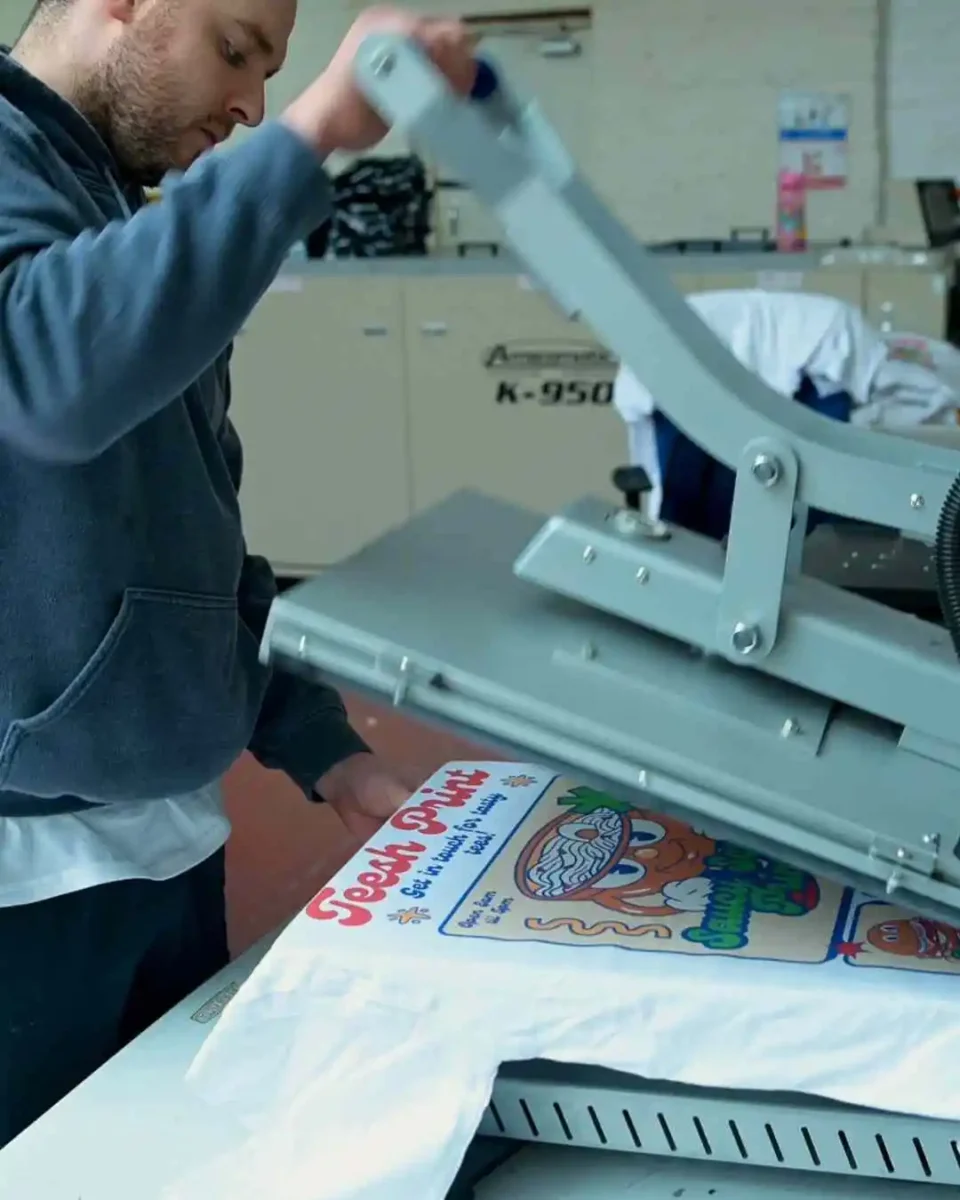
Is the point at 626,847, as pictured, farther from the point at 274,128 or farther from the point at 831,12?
the point at 831,12

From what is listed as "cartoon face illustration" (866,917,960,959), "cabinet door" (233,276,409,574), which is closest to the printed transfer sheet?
"cartoon face illustration" (866,917,960,959)

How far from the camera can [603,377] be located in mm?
3545

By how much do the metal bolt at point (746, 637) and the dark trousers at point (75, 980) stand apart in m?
0.42

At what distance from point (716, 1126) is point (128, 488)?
41cm

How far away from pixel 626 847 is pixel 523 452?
9.66 ft

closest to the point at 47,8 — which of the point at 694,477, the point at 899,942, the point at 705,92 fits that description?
the point at 899,942

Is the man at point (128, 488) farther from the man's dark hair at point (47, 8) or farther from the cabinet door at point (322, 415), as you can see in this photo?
the cabinet door at point (322, 415)

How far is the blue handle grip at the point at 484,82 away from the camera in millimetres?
628

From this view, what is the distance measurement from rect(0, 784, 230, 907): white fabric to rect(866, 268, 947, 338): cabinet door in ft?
8.77

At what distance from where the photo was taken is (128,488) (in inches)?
28.8

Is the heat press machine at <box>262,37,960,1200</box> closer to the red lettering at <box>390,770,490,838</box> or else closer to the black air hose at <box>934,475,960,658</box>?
→ the black air hose at <box>934,475,960,658</box>

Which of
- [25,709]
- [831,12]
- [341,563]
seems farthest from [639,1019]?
[831,12]

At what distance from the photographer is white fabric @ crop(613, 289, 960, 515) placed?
2.40 meters

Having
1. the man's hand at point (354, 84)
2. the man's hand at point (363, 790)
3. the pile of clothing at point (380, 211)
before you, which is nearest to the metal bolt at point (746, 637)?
the man's hand at point (354, 84)
